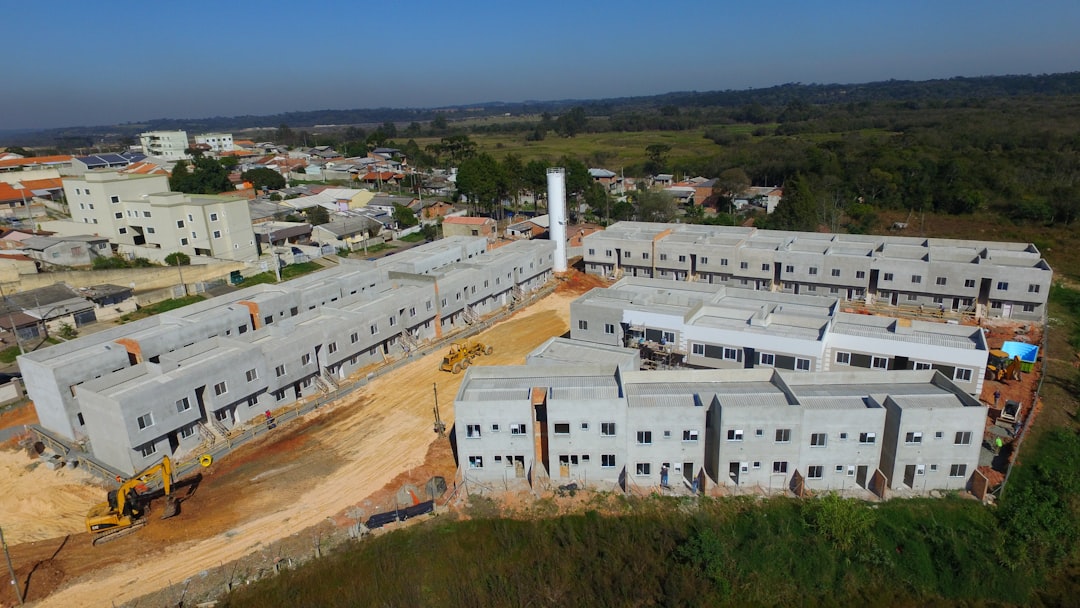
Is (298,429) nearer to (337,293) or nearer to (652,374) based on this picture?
(337,293)

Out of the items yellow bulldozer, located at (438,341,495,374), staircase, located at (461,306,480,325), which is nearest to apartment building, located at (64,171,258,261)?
staircase, located at (461,306,480,325)

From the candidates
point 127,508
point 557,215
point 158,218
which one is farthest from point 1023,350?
point 158,218

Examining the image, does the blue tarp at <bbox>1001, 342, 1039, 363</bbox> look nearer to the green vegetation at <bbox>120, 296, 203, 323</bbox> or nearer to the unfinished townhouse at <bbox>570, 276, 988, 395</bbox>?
the unfinished townhouse at <bbox>570, 276, 988, 395</bbox>

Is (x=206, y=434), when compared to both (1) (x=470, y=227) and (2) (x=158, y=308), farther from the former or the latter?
(1) (x=470, y=227)

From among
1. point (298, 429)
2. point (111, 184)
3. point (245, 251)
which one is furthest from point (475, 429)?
point (111, 184)

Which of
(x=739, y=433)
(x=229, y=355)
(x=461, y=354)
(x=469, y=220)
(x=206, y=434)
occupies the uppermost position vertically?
(x=229, y=355)

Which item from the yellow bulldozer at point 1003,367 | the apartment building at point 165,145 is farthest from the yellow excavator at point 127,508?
the apartment building at point 165,145
